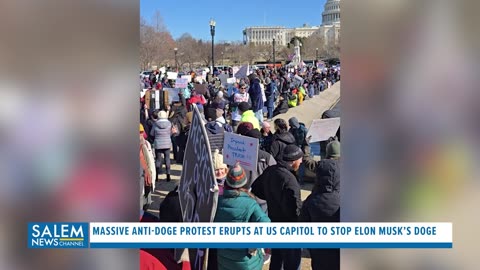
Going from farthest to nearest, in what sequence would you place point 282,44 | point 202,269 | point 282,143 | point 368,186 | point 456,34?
point 282,44, point 282,143, point 202,269, point 368,186, point 456,34

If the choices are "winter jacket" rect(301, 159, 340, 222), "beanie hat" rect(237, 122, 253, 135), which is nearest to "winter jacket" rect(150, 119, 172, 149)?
"beanie hat" rect(237, 122, 253, 135)

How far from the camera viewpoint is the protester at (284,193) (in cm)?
441

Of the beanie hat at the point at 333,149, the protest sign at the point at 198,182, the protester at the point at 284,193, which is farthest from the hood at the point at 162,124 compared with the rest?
the protest sign at the point at 198,182

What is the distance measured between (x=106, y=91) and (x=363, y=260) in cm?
168

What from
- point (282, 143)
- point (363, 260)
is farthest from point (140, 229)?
point (282, 143)

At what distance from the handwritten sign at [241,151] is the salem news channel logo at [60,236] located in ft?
7.02

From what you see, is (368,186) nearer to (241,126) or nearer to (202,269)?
(202,269)

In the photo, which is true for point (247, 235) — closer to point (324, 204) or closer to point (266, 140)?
point (324, 204)

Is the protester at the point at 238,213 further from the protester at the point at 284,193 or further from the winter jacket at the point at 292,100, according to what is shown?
the winter jacket at the point at 292,100

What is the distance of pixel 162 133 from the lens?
826cm

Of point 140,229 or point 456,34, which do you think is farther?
point 140,229

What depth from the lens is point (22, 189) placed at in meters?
2.66

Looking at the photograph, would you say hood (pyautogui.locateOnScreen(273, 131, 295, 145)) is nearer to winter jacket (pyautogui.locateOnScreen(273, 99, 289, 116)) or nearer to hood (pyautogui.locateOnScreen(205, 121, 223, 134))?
hood (pyautogui.locateOnScreen(205, 121, 223, 134))

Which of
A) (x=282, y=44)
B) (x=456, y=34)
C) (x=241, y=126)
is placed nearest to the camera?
(x=456, y=34)
